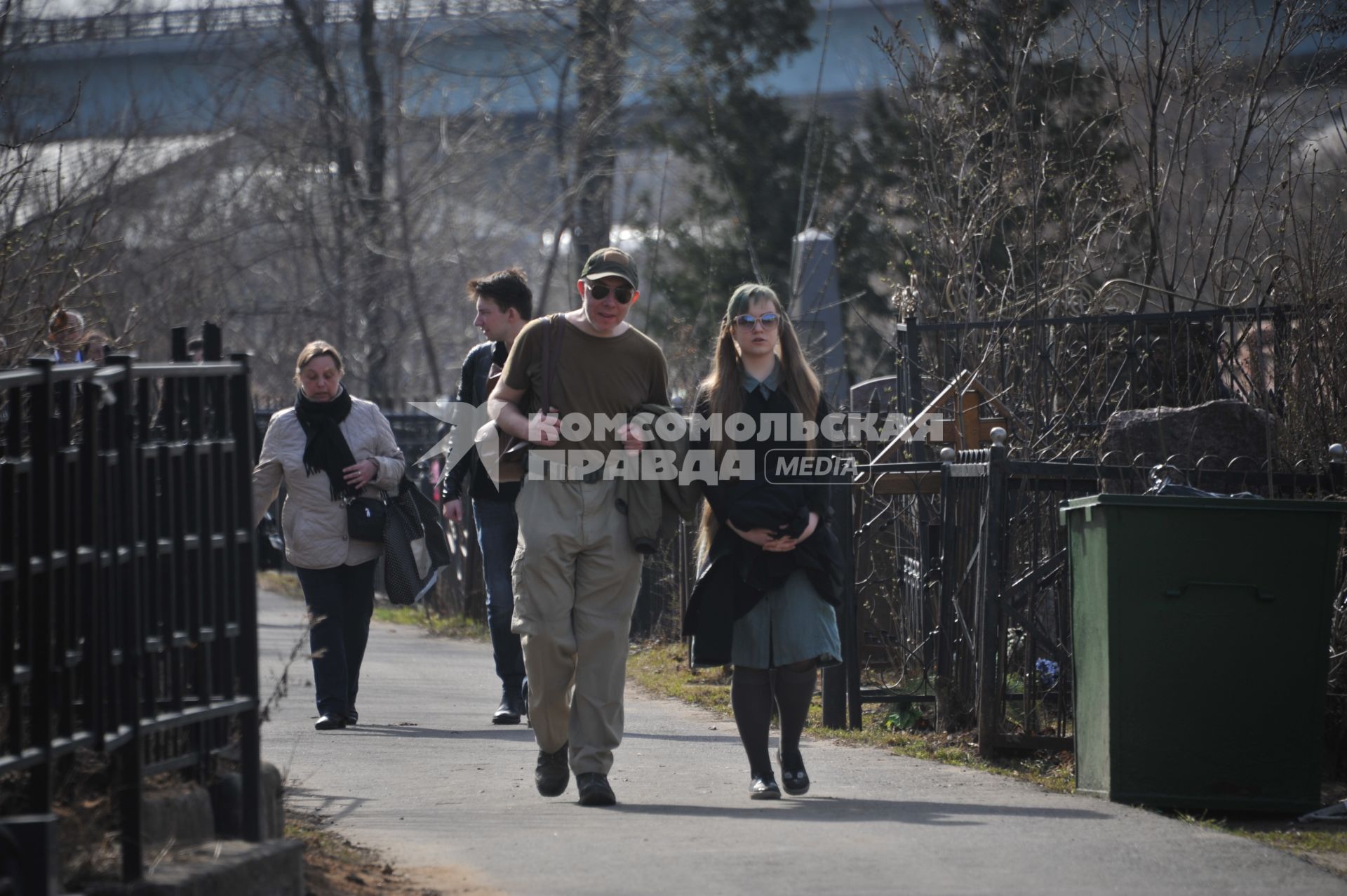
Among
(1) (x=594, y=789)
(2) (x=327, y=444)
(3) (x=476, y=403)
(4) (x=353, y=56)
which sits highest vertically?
(4) (x=353, y=56)

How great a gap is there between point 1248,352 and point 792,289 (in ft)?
19.1

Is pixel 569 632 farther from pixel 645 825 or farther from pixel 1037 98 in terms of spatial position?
pixel 1037 98

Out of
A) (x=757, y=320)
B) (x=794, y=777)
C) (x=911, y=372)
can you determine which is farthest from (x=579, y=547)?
(x=911, y=372)

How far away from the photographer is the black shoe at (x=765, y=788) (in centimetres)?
605

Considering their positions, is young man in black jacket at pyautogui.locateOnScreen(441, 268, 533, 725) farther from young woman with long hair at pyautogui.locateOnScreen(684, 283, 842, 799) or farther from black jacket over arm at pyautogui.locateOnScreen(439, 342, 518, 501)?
young woman with long hair at pyautogui.locateOnScreen(684, 283, 842, 799)

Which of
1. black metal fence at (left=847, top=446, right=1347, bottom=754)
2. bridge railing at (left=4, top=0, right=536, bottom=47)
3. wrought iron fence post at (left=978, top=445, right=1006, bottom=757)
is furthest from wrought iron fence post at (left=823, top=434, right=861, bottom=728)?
bridge railing at (left=4, top=0, right=536, bottom=47)

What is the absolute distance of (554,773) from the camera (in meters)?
6.06

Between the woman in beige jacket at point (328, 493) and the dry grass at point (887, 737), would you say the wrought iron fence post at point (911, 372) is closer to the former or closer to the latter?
the dry grass at point (887, 737)

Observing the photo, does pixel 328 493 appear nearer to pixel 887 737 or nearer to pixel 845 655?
pixel 845 655

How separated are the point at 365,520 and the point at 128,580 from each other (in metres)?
4.29

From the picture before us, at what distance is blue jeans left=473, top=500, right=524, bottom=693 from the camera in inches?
317

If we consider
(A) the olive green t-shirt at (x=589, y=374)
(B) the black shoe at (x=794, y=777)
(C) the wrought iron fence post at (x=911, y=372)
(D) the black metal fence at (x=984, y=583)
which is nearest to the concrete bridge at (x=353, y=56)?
(C) the wrought iron fence post at (x=911, y=372)

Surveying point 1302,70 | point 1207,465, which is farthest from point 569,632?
point 1302,70

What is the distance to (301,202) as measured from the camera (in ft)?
71.9
